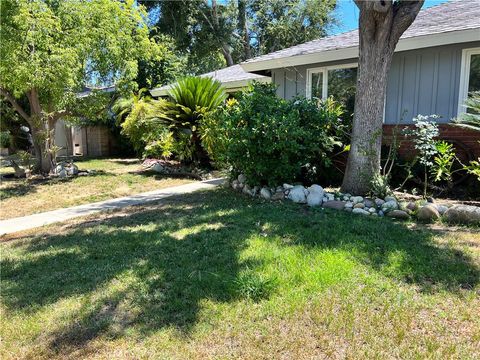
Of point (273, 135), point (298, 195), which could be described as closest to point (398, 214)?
point (298, 195)

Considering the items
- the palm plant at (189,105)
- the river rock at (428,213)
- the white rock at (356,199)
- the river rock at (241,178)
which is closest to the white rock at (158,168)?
the palm plant at (189,105)

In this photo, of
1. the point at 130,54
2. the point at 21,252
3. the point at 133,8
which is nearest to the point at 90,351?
the point at 21,252

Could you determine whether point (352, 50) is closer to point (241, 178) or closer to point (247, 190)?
point (241, 178)

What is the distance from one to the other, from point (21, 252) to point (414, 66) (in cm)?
792

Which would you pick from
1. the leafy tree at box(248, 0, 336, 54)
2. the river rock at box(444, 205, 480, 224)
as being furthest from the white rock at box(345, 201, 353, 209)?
the leafy tree at box(248, 0, 336, 54)

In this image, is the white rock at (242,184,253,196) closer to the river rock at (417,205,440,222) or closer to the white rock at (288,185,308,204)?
the white rock at (288,185,308,204)

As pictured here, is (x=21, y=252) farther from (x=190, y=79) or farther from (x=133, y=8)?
(x=133, y=8)

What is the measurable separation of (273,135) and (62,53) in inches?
214

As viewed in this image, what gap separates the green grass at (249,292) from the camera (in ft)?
8.96

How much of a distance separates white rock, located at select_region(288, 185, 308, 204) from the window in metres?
3.10

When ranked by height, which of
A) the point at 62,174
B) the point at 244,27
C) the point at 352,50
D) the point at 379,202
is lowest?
the point at 62,174

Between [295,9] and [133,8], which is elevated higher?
[295,9]

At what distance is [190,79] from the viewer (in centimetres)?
1047

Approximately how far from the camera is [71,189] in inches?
359
